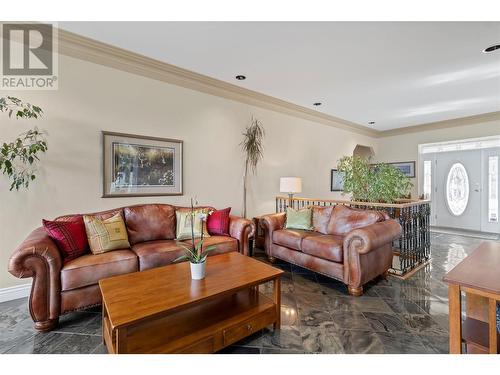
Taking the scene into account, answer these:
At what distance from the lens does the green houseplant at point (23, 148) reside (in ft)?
7.45

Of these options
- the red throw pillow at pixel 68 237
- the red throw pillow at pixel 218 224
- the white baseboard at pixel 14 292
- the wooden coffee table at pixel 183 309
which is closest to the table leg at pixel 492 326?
the wooden coffee table at pixel 183 309

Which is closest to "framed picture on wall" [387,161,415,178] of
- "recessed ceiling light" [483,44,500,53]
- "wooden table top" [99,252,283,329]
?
"recessed ceiling light" [483,44,500,53]

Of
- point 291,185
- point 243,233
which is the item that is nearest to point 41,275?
point 243,233

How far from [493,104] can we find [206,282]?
20.7 ft

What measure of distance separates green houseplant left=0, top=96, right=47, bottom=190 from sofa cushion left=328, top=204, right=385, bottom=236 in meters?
3.52

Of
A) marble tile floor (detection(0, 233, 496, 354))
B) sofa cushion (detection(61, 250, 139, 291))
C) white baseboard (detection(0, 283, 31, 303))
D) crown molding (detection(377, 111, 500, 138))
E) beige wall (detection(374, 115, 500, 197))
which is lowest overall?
marble tile floor (detection(0, 233, 496, 354))

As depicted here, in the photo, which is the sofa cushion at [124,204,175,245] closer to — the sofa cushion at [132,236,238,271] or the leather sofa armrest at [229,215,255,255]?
the sofa cushion at [132,236,238,271]

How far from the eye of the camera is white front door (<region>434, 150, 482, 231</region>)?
5516 millimetres

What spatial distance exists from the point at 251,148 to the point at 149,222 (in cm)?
210

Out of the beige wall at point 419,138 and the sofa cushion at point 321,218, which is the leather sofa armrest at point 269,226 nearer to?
the sofa cushion at point 321,218

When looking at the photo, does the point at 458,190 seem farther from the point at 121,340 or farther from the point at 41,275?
the point at 41,275
